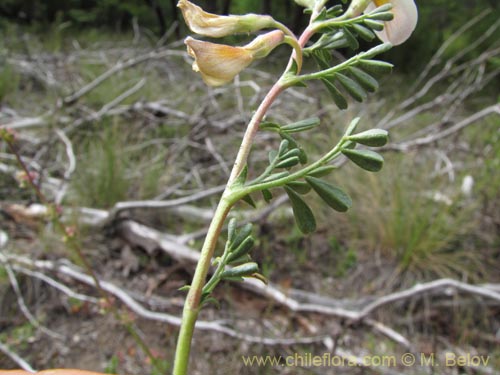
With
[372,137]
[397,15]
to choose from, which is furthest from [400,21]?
[372,137]

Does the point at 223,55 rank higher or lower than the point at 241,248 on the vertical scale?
higher

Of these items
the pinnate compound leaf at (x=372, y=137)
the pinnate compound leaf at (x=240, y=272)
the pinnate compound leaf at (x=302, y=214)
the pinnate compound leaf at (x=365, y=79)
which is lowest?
the pinnate compound leaf at (x=240, y=272)

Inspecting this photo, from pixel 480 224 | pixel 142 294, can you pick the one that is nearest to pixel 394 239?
pixel 480 224

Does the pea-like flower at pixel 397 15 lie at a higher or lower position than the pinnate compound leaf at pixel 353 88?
higher

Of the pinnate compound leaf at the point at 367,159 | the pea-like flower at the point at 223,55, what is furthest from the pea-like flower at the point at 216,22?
the pinnate compound leaf at the point at 367,159

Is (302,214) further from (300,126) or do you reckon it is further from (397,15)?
(397,15)

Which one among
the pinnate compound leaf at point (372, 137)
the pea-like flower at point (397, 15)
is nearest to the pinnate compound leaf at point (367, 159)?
the pinnate compound leaf at point (372, 137)

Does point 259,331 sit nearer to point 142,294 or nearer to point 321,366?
point 321,366

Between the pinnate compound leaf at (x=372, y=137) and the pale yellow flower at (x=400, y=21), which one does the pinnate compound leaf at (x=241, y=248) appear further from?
the pale yellow flower at (x=400, y=21)

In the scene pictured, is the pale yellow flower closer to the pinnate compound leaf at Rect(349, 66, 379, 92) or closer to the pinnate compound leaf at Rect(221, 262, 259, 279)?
the pinnate compound leaf at Rect(349, 66, 379, 92)
